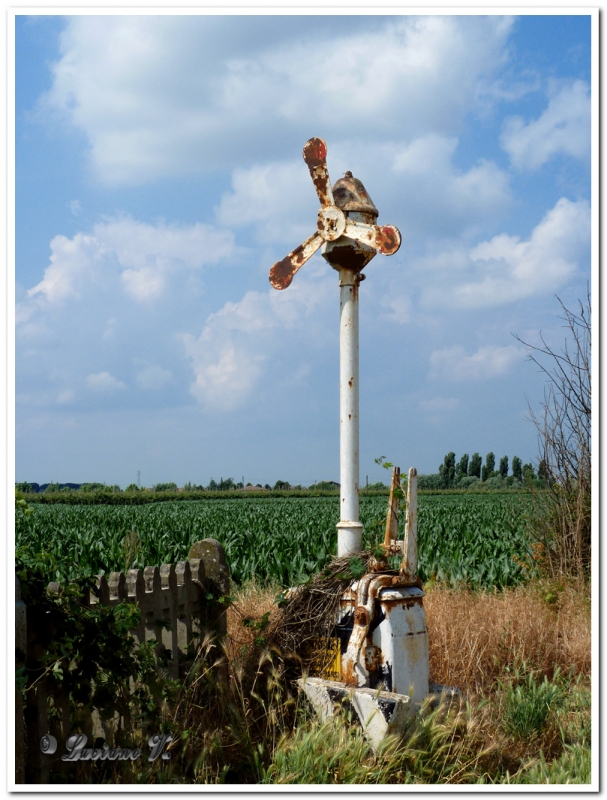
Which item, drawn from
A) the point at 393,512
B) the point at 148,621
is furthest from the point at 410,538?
the point at 148,621

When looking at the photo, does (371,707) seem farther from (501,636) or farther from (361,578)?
(501,636)

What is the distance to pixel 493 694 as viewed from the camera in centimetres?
576

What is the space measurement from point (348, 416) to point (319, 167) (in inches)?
69.9

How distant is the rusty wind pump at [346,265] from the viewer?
515 cm

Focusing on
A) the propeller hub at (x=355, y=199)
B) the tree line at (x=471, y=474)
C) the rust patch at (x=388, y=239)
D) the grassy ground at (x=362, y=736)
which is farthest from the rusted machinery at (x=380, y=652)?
the tree line at (x=471, y=474)

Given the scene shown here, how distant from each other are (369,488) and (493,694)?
140 feet

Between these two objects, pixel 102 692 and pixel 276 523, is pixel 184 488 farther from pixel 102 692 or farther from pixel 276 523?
pixel 102 692

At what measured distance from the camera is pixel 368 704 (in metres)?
4.30

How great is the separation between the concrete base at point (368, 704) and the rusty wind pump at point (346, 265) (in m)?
0.94

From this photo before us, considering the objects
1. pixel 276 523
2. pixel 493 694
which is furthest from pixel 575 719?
pixel 276 523

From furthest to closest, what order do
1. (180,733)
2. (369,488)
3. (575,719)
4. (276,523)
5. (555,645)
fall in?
(369,488) → (276,523) → (555,645) → (575,719) → (180,733)

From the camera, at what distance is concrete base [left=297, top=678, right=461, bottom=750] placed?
13.9ft

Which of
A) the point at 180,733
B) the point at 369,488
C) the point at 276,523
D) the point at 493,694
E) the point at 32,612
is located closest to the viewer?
the point at 32,612

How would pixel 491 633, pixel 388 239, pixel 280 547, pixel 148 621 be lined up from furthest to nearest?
pixel 280 547
pixel 491 633
pixel 388 239
pixel 148 621
